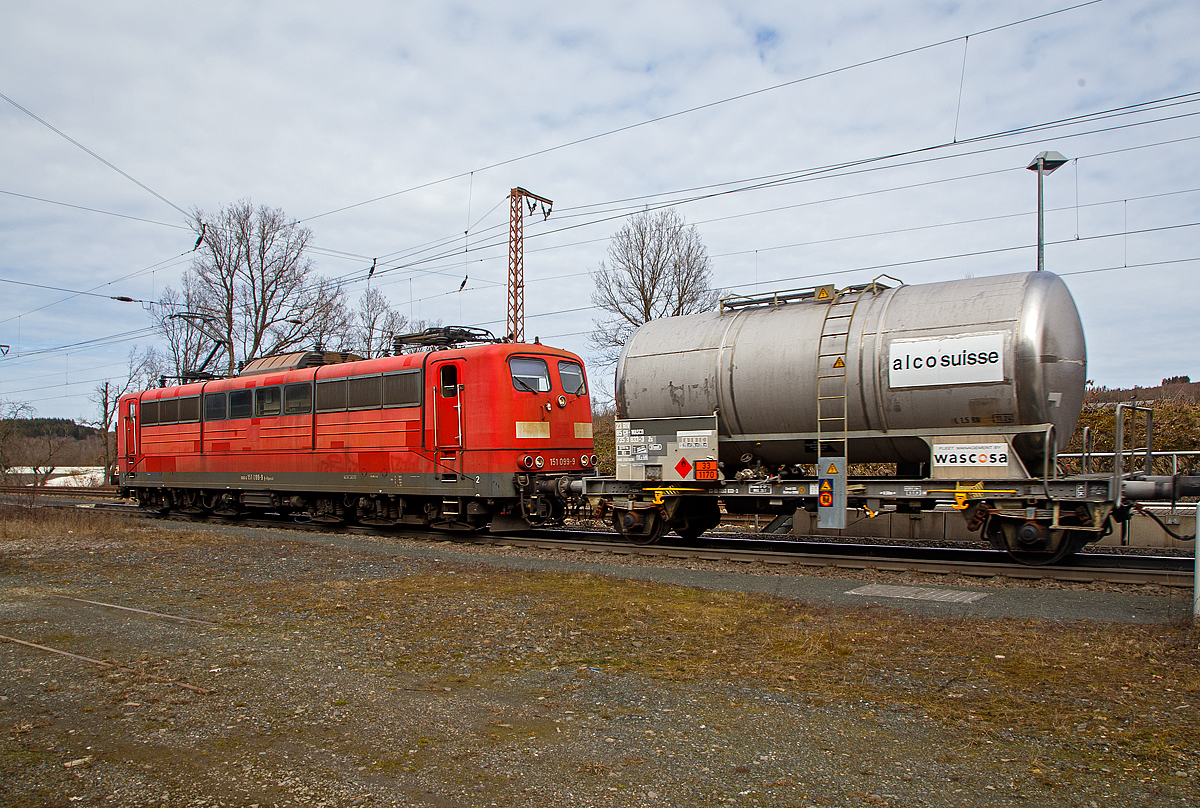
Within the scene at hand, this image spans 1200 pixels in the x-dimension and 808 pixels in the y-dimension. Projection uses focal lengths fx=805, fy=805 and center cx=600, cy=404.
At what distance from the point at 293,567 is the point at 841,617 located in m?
7.61

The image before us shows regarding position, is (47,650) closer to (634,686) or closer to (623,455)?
(634,686)

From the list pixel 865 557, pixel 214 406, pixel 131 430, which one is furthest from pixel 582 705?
pixel 131 430

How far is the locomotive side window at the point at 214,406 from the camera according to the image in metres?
20.3

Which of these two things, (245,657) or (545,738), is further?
(245,657)

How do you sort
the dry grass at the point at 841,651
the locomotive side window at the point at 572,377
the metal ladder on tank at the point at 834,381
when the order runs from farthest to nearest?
the locomotive side window at the point at 572,377 < the metal ladder on tank at the point at 834,381 < the dry grass at the point at 841,651

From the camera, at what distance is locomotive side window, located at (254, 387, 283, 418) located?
18.8 meters

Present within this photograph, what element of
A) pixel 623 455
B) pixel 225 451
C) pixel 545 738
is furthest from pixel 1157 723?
pixel 225 451

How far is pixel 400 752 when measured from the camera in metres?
4.39

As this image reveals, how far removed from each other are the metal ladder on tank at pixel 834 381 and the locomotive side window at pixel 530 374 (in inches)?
232

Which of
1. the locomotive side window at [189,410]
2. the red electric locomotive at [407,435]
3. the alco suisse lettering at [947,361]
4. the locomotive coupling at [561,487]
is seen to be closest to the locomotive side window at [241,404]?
the red electric locomotive at [407,435]

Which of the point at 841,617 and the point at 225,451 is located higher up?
the point at 225,451

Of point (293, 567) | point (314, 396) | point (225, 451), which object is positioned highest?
point (314, 396)

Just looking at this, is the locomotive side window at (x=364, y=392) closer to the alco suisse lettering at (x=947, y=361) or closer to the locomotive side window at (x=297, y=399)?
the locomotive side window at (x=297, y=399)

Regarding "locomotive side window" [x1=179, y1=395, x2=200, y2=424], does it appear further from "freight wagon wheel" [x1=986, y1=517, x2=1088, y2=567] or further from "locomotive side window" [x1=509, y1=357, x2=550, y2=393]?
"freight wagon wheel" [x1=986, y1=517, x2=1088, y2=567]
